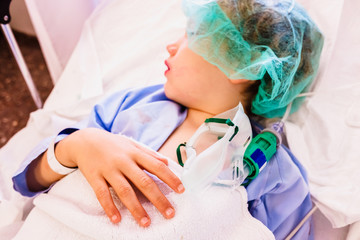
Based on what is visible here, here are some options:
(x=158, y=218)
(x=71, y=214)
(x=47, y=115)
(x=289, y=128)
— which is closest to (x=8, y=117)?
(x=47, y=115)

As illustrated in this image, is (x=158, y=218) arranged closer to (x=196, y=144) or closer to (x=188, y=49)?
(x=196, y=144)

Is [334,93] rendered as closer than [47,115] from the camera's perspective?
Yes

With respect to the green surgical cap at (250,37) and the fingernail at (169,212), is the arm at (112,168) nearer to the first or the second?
the fingernail at (169,212)

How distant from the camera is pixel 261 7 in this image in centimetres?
79

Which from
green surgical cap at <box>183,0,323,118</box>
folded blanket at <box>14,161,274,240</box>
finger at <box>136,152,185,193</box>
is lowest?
folded blanket at <box>14,161,274,240</box>

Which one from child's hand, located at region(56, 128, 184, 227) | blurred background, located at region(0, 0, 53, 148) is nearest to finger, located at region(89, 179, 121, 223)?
child's hand, located at region(56, 128, 184, 227)

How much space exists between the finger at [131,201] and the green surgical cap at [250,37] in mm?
344

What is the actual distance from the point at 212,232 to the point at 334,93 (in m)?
0.56

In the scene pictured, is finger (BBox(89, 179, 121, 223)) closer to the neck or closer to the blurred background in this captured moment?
the neck

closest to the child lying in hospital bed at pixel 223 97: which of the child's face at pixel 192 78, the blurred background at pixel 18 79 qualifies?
the child's face at pixel 192 78

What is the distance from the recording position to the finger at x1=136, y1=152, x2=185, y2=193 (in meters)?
0.70

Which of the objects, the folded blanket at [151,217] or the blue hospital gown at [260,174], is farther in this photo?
the blue hospital gown at [260,174]

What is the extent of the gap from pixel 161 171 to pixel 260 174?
0.25 metres

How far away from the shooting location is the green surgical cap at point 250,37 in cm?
78
